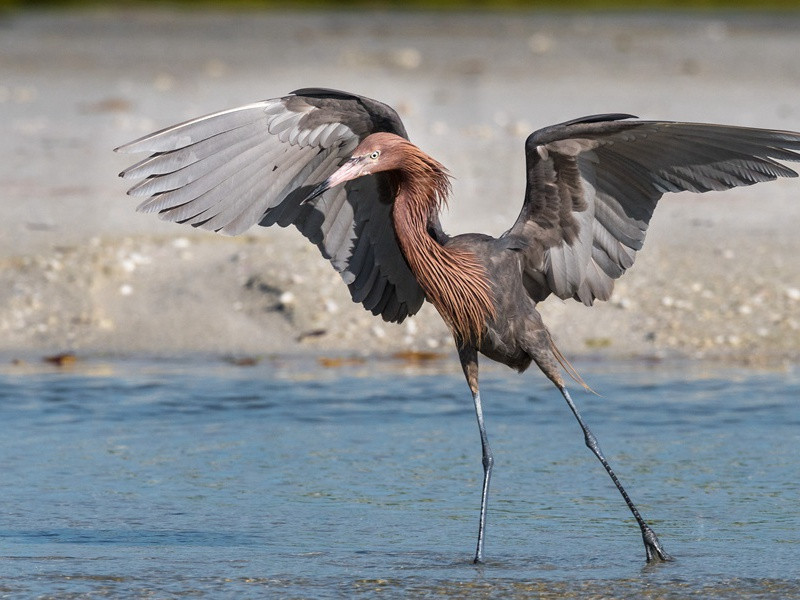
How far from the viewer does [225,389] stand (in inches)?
333

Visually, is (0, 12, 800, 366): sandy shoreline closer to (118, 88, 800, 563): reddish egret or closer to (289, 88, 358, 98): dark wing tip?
(118, 88, 800, 563): reddish egret

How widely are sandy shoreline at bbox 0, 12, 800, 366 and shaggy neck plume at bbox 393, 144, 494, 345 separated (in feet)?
9.61

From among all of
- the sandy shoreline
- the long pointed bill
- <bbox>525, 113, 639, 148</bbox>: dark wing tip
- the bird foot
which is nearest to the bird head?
the long pointed bill

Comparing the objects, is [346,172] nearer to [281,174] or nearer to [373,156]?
[373,156]

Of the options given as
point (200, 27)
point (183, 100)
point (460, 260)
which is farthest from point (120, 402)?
point (200, 27)

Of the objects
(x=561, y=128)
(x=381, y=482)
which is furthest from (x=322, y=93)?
(x=381, y=482)

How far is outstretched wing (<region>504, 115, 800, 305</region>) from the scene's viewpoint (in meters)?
5.88

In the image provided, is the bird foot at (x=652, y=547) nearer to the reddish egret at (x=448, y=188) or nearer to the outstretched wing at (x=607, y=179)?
the reddish egret at (x=448, y=188)

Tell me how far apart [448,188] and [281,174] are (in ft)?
2.35

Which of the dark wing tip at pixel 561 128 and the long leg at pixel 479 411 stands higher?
the dark wing tip at pixel 561 128

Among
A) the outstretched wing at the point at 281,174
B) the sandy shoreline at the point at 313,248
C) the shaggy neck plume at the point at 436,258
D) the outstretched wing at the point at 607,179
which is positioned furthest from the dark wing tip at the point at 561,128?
the sandy shoreline at the point at 313,248

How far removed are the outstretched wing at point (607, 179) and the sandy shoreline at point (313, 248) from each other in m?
2.67

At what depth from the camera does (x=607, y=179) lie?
628 cm

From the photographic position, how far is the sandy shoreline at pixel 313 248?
30.7 feet
